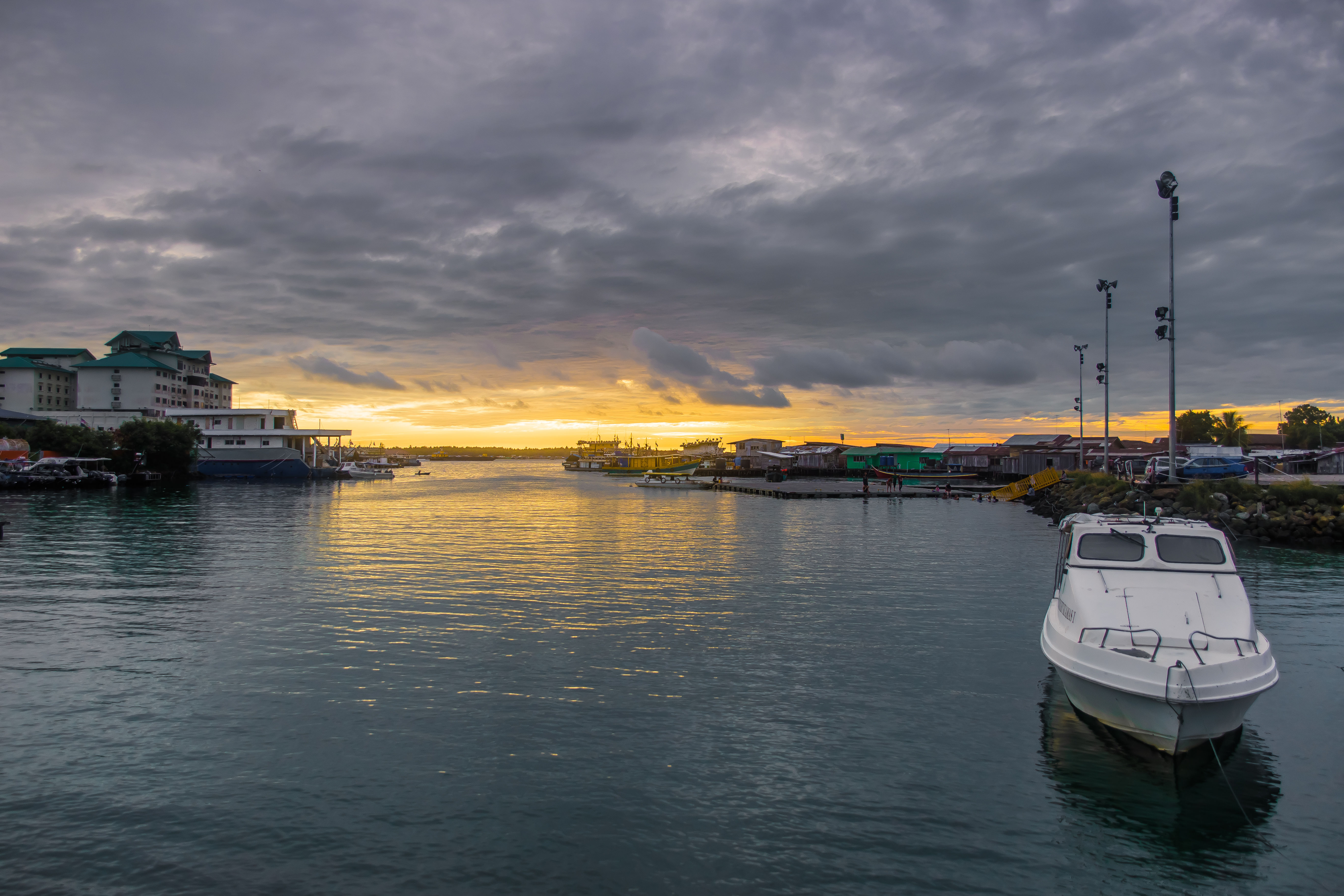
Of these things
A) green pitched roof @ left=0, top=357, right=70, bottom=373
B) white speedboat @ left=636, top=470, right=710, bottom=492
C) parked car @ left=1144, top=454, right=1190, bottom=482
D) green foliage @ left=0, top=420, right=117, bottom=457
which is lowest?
white speedboat @ left=636, top=470, right=710, bottom=492

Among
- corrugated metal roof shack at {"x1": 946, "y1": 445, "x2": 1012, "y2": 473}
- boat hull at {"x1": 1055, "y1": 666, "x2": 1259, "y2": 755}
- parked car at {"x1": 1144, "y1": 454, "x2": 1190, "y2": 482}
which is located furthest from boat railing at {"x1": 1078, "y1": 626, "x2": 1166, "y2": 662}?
corrugated metal roof shack at {"x1": 946, "y1": 445, "x2": 1012, "y2": 473}

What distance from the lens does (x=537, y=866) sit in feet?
28.3

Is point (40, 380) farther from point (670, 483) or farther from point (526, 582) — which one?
point (526, 582)

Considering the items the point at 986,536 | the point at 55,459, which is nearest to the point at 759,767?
the point at 986,536

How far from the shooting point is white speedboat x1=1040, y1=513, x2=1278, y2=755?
33.4 feet

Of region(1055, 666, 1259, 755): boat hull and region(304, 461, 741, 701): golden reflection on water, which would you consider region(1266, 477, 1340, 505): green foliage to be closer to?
region(304, 461, 741, 701): golden reflection on water

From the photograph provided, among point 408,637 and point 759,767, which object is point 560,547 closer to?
point 408,637

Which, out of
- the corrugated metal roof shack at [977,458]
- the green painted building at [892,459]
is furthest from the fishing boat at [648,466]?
the corrugated metal roof shack at [977,458]

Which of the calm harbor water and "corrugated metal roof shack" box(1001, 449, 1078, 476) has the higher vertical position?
"corrugated metal roof shack" box(1001, 449, 1078, 476)

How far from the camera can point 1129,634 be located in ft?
39.1

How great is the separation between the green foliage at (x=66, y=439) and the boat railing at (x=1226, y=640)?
4937 inches

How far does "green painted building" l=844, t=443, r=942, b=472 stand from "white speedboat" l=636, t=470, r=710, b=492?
2635 cm

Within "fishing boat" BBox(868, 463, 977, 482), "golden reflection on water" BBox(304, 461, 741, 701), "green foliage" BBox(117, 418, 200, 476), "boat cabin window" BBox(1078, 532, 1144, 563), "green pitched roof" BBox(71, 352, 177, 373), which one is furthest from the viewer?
"green pitched roof" BBox(71, 352, 177, 373)

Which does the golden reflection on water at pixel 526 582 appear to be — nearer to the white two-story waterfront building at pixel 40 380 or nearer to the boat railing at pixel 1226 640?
the boat railing at pixel 1226 640
